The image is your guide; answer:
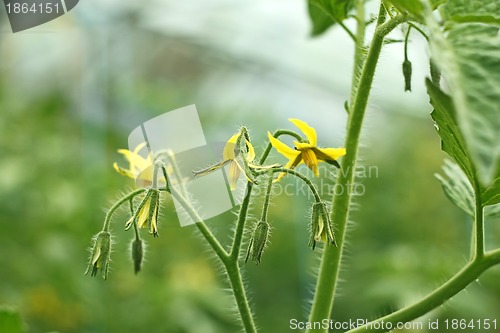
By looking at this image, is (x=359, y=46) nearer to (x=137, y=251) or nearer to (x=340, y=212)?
(x=340, y=212)

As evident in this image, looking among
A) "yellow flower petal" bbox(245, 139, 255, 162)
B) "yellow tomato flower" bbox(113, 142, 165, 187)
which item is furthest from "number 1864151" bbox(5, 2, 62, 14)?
"yellow flower petal" bbox(245, 139, 255, 162)

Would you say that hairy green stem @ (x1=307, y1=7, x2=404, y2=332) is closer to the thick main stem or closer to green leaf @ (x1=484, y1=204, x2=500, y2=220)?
the thick main stem

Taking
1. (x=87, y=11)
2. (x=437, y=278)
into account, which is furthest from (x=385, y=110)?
(x=437, y=278)

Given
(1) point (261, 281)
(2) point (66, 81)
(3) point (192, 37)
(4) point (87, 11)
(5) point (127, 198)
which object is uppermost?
(5) point (127, 198)

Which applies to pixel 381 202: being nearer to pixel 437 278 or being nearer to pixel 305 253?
pixel 305 253

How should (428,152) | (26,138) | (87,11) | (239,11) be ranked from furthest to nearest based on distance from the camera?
(239,11) → (87,11) → (428,152) → (26,138)

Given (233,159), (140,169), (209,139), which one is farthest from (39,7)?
(209,139)

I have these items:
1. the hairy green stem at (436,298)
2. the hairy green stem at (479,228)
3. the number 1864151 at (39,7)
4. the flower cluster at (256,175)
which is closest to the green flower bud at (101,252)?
the flower cluster at (256,175)
